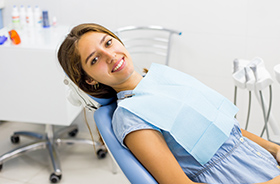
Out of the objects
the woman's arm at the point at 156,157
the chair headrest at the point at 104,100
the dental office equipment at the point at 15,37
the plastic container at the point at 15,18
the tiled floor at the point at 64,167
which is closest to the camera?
the woman's arm at the point at 156,157

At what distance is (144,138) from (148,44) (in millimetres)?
1512

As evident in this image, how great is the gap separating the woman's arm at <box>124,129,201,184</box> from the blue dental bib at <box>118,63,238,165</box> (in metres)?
0.06

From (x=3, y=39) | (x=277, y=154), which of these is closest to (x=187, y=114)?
(x=277, y=154)

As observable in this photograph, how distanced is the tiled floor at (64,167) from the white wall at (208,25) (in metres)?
0.89

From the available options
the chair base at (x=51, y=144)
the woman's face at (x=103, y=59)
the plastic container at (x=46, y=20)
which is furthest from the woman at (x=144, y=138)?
the plastic container at (x=46, y=20)

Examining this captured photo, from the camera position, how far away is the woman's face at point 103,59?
1.29 meters

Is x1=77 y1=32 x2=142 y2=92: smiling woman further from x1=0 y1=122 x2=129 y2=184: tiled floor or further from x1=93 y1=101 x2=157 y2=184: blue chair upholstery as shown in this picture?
x1=0 y1=122 x2=129 y2=184: tiled floor

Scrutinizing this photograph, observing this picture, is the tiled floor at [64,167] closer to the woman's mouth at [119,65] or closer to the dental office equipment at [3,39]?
the dental office equipment at [3,39]

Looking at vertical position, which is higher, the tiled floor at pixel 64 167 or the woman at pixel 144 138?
the woman at pixel 144 138

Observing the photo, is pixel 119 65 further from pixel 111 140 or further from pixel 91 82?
pixel 111 140

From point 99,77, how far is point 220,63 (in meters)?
1.40

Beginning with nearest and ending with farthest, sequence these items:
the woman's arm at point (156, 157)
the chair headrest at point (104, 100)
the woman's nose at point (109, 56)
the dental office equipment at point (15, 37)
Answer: the woman's arm at point (156, 157) < the woman's nose at point (109, 56) < the chair headrest at point (104, 100) < the dental office equipment at point (15, 37)

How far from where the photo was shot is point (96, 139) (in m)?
2.84

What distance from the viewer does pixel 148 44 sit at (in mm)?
2586
